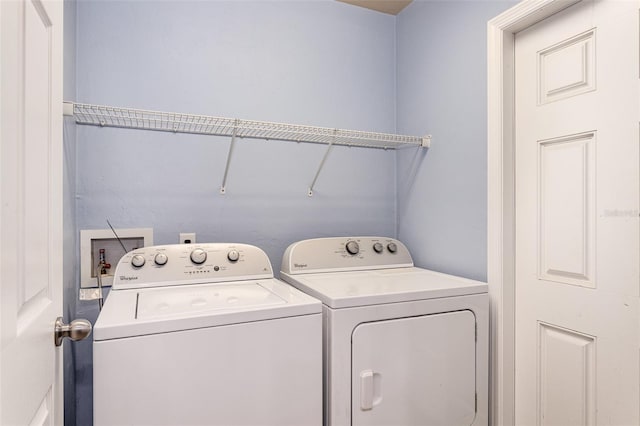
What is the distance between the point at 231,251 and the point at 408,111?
4.25 feet

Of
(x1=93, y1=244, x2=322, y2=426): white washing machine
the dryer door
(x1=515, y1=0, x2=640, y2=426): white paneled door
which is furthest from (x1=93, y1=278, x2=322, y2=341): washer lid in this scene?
(x1=515, y1=0, x2=640, y2=426): white paneled door

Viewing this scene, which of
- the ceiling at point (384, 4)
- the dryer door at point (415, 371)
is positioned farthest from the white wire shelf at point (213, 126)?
the dryer door at point (415, 371)

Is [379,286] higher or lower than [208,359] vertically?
higher

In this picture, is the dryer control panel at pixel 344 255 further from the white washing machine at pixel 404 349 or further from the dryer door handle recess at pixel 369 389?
the dryer door handle recess at pixel 369 389

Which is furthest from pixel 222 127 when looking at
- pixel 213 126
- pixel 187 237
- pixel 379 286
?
pixel 379 286

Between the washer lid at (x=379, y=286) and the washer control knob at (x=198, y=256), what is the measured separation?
400mm

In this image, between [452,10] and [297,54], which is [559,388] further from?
[297,54]

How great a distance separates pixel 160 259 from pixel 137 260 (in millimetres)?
87

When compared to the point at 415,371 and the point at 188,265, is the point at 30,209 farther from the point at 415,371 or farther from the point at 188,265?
the point at 415,371

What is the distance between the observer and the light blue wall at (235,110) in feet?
5.52

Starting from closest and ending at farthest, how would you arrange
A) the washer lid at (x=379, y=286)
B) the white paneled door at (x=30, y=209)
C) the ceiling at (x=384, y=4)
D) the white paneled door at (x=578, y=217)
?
the white paneled door at (x=30, y=209), the white paneled door at (x=578, y=217), the washer lid at (x=379, y=286), the ceiling at (x=384, y=4)

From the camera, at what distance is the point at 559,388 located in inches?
55.2

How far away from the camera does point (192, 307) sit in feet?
3.88

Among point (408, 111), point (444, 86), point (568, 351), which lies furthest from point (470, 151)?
point (568, 351)
